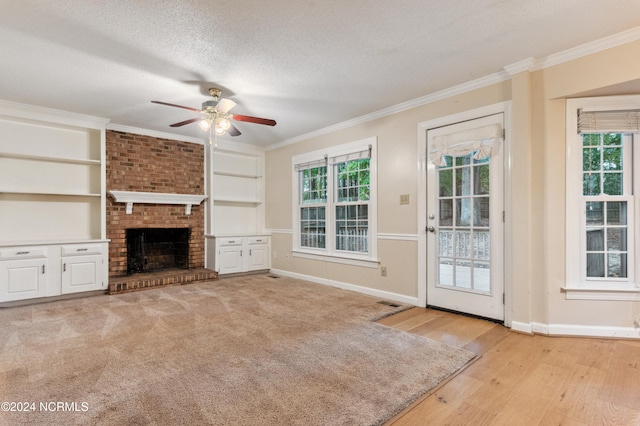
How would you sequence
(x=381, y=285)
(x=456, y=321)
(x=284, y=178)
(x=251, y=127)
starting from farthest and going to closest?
1. (x=284, y=178)
2. (x=251, y=127)
3. (x=381, y=285)
4. (x=456, y=321)

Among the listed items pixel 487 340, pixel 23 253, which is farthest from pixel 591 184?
pixel 23 253

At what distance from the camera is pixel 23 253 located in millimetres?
3951

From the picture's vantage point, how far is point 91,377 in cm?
214

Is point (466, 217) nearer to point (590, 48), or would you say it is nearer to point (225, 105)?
point (590, 48)

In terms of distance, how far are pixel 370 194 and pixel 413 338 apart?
214cm

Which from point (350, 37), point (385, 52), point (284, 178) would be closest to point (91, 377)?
point (350, 37)

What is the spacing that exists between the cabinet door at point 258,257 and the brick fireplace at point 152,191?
0.78 meters

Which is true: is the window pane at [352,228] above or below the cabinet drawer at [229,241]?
above

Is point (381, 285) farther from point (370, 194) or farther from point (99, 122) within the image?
point (99, 122)

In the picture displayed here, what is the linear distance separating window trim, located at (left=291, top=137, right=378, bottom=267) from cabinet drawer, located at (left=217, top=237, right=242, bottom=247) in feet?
3.26

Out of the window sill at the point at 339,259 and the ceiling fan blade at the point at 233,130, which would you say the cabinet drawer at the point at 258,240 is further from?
the ceiling fan blade at the point at 233,130

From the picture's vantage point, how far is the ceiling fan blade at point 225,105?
3.47m

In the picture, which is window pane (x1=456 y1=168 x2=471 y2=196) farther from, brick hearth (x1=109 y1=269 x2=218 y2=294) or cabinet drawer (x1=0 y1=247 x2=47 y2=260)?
cabinet drawer (x1=0 y1=247 x2=47 y2=260)

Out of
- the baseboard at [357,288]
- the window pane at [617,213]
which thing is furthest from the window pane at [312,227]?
the window pane at [617,213]
